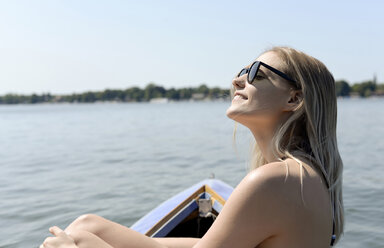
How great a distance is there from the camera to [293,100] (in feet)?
5.85

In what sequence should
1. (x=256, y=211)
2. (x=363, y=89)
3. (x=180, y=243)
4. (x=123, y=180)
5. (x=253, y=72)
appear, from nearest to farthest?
(x=256, y=211)
(x=253, y=72)
(x=180, y=243)
(x=123, y=180)
(x=363, y=89)

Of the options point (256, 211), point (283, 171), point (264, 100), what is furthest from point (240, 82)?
point (256, 211)

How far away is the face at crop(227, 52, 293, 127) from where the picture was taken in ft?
5.79

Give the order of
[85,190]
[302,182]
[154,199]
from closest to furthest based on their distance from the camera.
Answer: [302,182] < [154,199] < [85,190]

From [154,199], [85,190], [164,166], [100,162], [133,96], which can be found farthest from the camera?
[133,96]

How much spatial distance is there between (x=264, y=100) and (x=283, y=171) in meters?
0.42

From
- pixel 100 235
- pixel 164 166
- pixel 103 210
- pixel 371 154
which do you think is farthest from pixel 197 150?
pixel 100 235

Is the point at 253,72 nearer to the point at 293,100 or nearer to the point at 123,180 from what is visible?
the point at 293,100

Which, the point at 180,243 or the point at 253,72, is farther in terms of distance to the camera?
the point at 180,243

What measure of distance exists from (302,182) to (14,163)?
47.7ft

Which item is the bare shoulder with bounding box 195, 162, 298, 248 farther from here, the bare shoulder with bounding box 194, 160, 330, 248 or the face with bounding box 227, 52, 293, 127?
the face with bounding box 227, 52, 293, 127

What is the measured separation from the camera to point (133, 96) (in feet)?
423

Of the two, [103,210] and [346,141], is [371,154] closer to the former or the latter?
[346,141]

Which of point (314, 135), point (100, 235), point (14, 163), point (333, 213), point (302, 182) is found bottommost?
point (14, 163)
